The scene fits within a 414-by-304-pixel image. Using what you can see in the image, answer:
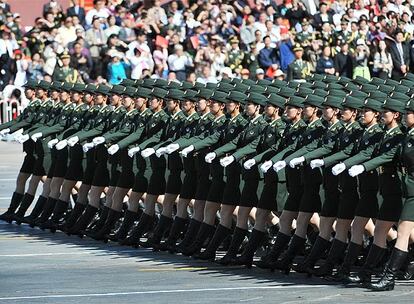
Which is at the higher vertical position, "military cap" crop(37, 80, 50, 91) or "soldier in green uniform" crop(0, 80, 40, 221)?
"military cap" crop(37, 80, 50, 91)

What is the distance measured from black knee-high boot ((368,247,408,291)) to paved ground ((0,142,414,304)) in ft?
0.36

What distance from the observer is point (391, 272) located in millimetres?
15219

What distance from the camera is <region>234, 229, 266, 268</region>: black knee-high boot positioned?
17.1m

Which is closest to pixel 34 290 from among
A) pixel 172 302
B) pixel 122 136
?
pixel 172 302

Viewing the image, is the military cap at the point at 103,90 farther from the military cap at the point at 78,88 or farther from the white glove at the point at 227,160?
the white glove at the point at 227,160

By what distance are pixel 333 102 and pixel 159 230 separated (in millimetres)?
3357

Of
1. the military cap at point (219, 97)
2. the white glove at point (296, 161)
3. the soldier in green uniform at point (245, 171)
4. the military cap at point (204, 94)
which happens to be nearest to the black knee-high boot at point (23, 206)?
the military cap at point (204, 94)

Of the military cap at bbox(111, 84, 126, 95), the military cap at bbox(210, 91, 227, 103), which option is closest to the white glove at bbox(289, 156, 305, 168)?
the military cap at bbox(210, 91, 227, 103)

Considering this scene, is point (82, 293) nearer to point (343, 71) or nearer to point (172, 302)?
point (172, 302)

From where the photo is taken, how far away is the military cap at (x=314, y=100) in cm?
1675

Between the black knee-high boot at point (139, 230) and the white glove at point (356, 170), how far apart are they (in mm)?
4638

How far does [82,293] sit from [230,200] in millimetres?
2821

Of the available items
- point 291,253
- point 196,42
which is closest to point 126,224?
point 291,253

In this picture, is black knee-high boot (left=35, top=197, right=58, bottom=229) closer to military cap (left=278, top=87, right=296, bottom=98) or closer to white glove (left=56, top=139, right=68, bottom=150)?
white glove (left=56, top=139, right=68, bottom=150)
